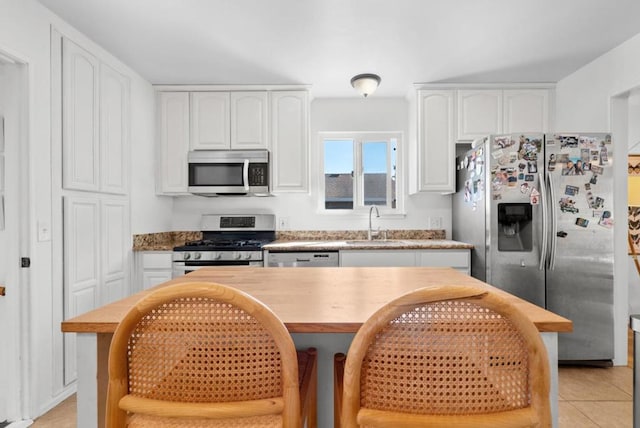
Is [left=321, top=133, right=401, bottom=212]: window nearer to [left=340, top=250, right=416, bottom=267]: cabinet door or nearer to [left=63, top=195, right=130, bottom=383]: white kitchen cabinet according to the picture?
[left=340, top=250, right=416, bottom=267]: cabinet door

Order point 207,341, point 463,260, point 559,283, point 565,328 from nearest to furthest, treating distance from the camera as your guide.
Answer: point 207,341 → point 565,328 → point 559,283 → point 463,260

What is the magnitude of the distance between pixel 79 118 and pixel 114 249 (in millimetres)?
995

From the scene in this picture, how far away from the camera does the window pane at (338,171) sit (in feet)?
12.4

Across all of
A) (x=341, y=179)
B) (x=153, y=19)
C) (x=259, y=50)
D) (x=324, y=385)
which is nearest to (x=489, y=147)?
(x=341, y=179)

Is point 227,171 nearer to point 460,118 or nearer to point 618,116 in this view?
point 460,118

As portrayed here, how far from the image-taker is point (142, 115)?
313cm

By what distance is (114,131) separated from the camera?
2727 mm

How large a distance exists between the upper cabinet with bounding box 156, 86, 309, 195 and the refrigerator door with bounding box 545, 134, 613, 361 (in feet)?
6.97

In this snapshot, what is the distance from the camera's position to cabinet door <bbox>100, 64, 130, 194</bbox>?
2584mm

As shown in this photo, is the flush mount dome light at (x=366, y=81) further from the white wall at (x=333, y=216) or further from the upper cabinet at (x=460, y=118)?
the white wall at (x=333, y=216)

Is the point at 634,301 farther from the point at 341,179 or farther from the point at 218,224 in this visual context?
the point at 218,224

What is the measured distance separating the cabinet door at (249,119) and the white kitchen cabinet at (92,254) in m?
1.16

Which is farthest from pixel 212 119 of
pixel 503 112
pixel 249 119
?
pixel 503 112

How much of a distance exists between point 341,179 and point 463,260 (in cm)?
151
